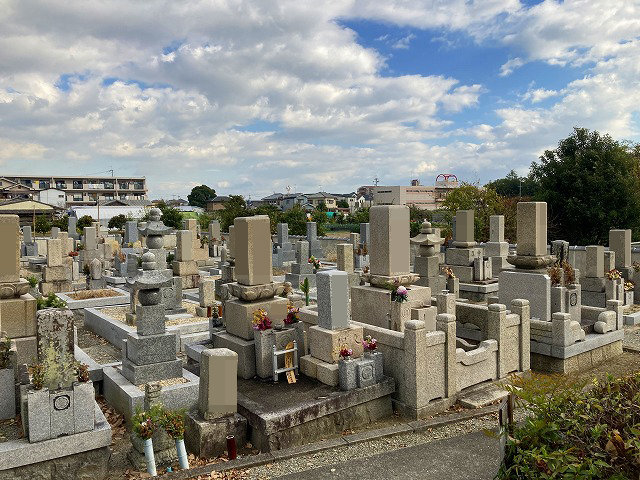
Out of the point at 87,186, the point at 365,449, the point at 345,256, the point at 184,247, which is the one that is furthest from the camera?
the point at 87,186

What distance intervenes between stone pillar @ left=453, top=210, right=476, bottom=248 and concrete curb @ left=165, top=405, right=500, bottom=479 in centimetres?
1008

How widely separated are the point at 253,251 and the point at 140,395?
294 cm

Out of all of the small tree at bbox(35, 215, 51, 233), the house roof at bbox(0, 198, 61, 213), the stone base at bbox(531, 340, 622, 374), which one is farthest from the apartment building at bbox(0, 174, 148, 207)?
the stone base at bbox(531, 340, 622, 374)

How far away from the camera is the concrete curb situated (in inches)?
227

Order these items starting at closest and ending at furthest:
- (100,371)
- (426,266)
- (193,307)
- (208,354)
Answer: (208,354) → (100,371) → (426,266) → (193,307)

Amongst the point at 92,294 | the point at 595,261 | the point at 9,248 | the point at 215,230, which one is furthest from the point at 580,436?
the point at 215,230

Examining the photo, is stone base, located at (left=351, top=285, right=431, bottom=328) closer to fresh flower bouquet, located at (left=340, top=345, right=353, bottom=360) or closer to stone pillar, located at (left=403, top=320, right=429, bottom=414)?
stone pillar, located at (left=403, top=320, right=429, bottom=414)

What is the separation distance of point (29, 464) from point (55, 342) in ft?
4.62

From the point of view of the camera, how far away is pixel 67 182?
89.5m

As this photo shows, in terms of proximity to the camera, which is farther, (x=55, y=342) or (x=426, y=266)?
(x=426, y=266)

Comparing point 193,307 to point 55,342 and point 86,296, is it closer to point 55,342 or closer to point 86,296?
point 86,296

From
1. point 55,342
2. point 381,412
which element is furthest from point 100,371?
point 381,412

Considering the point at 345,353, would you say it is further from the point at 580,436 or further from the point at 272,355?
the point at 580,436

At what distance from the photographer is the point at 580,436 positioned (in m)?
3.48
